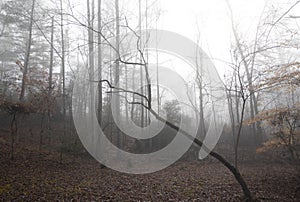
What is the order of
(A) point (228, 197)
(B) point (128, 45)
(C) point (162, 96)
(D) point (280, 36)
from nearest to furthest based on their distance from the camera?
1. (A) point (228, 197)
2. (D) point (280, 36)
3. (B) point (128, 45)
4. (C) point (162, 96)

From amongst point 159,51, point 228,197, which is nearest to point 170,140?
point 159,51

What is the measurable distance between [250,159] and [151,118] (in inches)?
221

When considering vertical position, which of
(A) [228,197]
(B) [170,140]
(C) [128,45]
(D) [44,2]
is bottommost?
(A) [228,197]

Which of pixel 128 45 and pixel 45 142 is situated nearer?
pixel 128 45

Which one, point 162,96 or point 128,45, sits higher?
point 128,45

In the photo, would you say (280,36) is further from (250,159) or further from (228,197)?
(250,159)

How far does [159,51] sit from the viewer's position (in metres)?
12.0

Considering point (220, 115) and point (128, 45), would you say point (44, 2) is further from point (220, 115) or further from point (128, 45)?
point (220, 115)

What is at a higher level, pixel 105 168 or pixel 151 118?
pixel 151 118

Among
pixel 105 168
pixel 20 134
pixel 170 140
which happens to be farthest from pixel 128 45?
pixel 20 134

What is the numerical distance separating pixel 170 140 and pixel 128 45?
20.1ft

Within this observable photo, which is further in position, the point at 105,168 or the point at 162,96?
the point at 162,96

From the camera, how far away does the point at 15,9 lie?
11.8 m

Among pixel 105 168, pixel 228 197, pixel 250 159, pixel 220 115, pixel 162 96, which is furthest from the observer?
pixel 220 115
